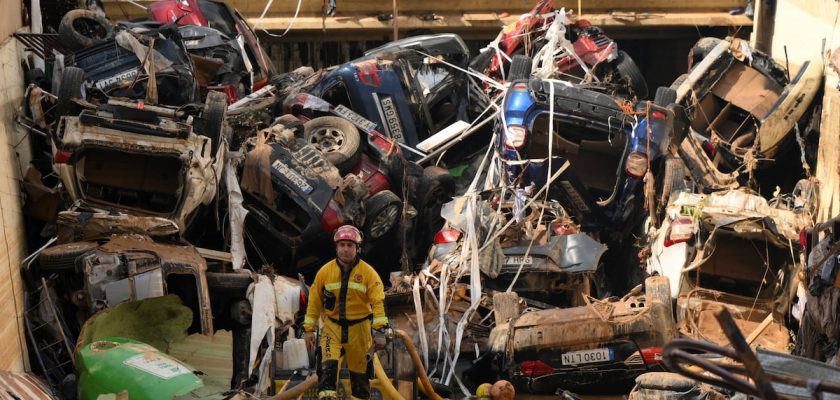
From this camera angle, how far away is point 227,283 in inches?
488

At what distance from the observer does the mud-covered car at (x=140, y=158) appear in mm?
12867

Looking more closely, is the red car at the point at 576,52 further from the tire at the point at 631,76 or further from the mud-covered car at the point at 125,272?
the mud-covered car at the point at 125,272

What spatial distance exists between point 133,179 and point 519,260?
12.5 ft

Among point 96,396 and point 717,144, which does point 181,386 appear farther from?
point 717,144

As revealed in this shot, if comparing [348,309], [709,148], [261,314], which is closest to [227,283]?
[261,314]

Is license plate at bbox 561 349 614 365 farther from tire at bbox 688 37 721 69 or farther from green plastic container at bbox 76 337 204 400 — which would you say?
tire at bbox 688 37 721 69

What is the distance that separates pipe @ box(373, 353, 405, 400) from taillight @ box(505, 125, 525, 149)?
5424mm

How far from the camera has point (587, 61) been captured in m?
17.9

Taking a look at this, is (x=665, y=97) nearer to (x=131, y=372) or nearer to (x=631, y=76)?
(x=631, y=76)

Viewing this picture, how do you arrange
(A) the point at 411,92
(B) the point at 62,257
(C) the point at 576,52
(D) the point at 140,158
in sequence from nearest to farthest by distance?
(B) the point at 62,257 < (D) the point at 140,158 < (A) the point at 411,92 < (C) the point at 576,52

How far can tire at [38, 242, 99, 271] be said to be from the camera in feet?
38.8

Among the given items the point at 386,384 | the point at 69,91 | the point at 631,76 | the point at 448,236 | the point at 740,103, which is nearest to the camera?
the point at 386,384

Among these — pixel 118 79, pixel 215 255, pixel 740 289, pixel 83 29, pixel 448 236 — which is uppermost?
pixel 83 29

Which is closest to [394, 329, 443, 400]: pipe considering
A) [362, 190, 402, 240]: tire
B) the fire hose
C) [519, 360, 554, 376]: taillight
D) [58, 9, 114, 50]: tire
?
the fire hose
